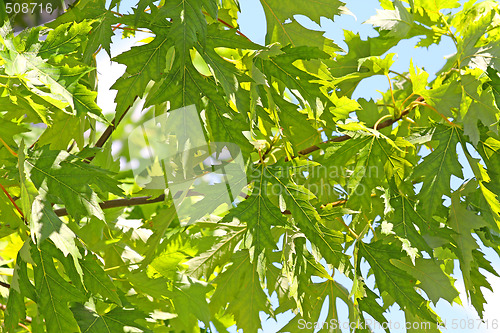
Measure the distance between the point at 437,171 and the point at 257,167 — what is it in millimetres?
345

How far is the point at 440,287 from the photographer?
1013 mm

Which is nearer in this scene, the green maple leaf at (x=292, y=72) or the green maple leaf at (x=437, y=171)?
the green maple leaf at (x=292, y=72)

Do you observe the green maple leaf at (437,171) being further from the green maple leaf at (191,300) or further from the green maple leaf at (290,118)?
the green maple leaf at (191,300)

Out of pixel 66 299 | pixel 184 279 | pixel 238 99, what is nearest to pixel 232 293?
pixel 184 279

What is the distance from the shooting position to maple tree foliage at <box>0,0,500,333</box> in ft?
2.47

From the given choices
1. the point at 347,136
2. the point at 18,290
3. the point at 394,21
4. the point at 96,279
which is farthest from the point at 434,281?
the point at 18,290

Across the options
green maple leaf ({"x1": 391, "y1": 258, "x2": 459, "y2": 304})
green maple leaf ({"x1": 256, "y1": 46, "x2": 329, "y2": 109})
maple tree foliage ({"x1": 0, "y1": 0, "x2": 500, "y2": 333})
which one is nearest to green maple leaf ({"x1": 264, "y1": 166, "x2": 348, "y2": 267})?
maple tree foliage ({"x1": 0, "y1": 0, "x2": 500, "y2": 333})

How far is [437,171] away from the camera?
96 cm

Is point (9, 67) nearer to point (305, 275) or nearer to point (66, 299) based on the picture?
point (66, 299)

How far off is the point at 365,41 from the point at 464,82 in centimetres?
26

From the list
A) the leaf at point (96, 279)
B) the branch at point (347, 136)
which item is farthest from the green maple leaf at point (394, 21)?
the leaf at point (96, 279)

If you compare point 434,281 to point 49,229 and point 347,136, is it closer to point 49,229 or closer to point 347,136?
point 347,136

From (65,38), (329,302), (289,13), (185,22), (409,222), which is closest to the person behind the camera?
(185,22)

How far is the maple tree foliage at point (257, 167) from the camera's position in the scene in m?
0.75
